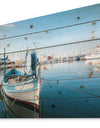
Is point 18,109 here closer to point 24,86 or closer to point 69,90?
point 24,86

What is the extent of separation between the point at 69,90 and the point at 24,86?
0.63 meters

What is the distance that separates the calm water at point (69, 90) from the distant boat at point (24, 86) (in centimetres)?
8

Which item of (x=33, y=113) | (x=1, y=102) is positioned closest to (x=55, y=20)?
(x=33, y=113)

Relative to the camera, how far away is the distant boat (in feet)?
5.86

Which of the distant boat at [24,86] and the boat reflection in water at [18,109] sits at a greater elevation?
the distant boat at [24,86]

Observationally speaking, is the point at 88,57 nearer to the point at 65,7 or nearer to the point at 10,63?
the point at 65,7

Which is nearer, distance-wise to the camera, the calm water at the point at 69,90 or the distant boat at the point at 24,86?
the calm water at the point at 69,90

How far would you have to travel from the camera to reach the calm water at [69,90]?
1.57 metres

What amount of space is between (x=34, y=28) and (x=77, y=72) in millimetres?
845

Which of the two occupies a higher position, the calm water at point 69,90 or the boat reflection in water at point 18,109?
the calm water at point 69,90

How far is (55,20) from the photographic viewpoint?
1.76 m

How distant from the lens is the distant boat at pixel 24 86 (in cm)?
179

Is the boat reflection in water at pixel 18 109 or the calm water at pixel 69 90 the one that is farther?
the boat reflection in water at pixel 18 109

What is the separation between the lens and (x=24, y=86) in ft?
6.03
